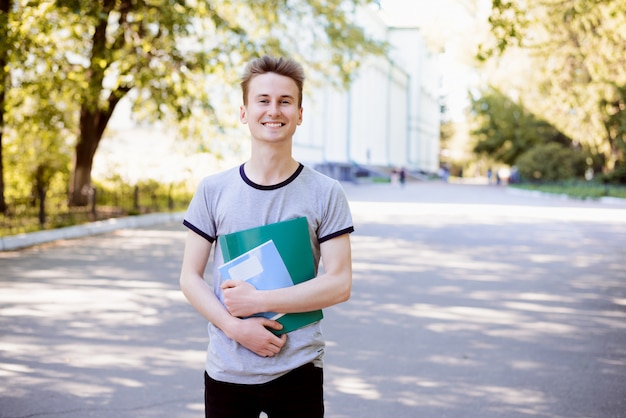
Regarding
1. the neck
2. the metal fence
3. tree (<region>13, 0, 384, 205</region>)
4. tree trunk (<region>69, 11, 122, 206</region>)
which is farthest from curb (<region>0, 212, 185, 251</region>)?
the neck

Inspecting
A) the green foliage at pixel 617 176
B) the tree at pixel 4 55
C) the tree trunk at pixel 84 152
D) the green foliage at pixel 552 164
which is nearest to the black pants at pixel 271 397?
the tree at pixel 4 55

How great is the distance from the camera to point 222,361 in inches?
102

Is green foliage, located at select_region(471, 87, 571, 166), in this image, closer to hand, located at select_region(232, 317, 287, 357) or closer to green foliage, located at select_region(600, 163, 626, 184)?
green foliage, located at select_region(600, 163, 626, 184)

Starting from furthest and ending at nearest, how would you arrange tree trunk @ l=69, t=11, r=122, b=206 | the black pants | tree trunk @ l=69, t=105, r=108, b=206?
1. tree trunk @ l=69, t=105, r=108, b=206
2. tree trunk @ l=69, t=11, r=122, b=206
3. the black pants

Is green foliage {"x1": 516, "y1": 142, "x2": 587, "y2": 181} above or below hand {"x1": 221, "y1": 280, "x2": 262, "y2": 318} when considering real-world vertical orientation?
above

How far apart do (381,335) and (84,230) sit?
1093 cm

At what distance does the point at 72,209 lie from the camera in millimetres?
19266

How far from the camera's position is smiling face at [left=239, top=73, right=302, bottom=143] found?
8.37 ft

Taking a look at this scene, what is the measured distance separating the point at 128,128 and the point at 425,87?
67812 millimetres

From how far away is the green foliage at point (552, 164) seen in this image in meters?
51.8

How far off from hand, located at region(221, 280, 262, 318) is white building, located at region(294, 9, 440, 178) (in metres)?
38.6

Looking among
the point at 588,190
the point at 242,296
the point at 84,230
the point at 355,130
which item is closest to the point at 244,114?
the point at 242,296

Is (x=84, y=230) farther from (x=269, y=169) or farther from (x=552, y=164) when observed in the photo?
(x=552, y=164)

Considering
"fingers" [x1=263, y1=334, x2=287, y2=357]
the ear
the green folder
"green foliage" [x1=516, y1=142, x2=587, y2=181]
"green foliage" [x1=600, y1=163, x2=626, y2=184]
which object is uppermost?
"green foliage" [x1=516, y1=142, x2=587, y2=181]
